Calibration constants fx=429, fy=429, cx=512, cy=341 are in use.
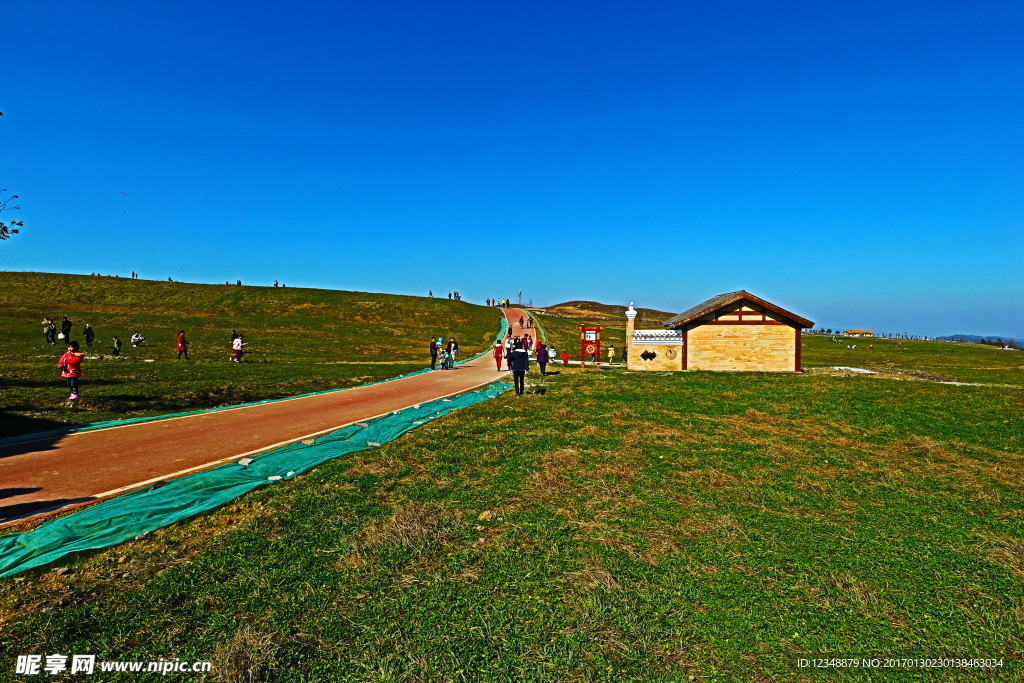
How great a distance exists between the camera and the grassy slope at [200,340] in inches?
588

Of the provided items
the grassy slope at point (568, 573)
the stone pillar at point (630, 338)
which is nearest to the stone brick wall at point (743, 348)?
the stone pillar at point (630, 338)

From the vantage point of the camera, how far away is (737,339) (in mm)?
24250

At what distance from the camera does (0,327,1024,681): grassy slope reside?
147 inches

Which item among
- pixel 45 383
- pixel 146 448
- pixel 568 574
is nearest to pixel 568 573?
pixel 568 574

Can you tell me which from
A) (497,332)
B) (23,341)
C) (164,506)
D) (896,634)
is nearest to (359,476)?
(164,506)

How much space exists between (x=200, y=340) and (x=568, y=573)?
4401 cm

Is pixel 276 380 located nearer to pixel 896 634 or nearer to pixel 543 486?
pixel 543 486

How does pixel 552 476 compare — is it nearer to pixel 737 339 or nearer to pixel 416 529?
pixel 416 529

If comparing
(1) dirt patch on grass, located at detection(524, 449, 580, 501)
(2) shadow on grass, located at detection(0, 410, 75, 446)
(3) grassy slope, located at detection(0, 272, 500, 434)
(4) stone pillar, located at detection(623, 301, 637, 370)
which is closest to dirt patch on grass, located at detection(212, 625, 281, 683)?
(1) dirt patch on grass, located at detection(524, 449, 580, 501)

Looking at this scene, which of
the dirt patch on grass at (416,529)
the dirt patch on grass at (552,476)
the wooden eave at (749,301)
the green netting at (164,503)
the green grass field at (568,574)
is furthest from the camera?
the wooden eave at (749,301)

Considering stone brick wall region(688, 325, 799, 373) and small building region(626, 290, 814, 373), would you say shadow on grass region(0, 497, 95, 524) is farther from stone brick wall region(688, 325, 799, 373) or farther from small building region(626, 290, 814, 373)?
stone brick wall region(688, 325, 799, 373)

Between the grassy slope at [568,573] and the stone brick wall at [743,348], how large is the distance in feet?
48.7

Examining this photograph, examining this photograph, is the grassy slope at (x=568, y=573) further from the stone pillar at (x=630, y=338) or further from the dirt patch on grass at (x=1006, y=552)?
the stone pillar at (x=630, y=338)

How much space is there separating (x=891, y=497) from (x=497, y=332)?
47619mm
